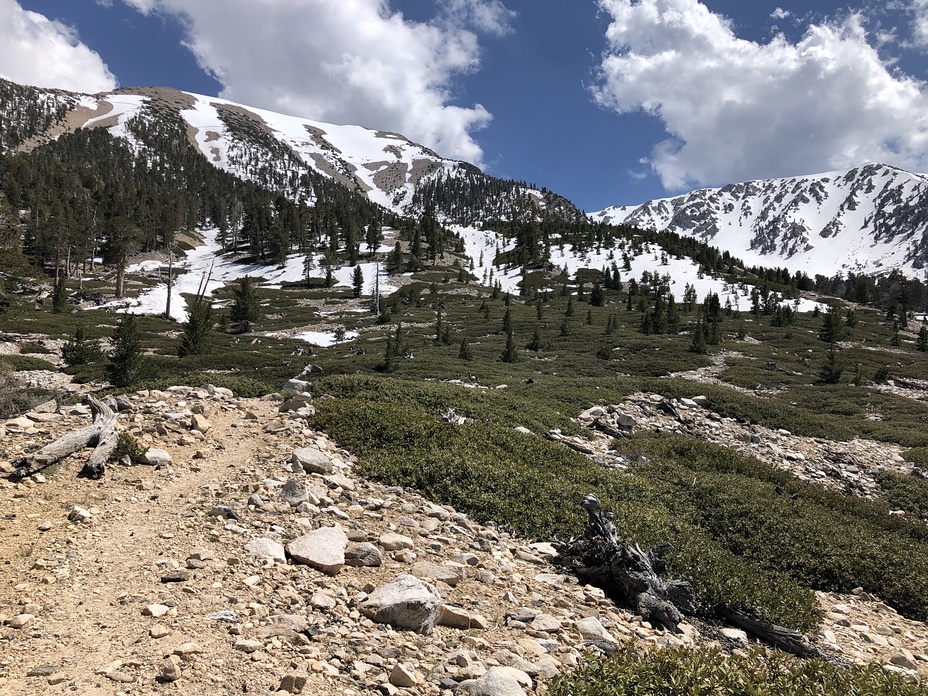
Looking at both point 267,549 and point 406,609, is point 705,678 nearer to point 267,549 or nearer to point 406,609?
point 406,609

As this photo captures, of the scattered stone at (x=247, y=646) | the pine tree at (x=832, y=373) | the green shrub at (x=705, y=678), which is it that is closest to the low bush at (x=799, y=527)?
the green shrub at (x=705, y=678)

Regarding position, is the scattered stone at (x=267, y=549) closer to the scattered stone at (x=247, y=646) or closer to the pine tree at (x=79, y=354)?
the scattered stone at (x=247, y=646)

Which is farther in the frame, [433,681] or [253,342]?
[253,342]

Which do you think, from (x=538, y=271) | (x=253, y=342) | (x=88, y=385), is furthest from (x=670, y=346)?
(x=538, y=271)

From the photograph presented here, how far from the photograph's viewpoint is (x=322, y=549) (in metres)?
5.83

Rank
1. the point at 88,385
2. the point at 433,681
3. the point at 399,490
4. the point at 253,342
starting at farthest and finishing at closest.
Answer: the point at 253,342
the point at 88,385
the point at 399,490
the point at 433,681

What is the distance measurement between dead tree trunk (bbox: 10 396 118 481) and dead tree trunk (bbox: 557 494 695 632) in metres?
7.54

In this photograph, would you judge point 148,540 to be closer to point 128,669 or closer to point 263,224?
point 128,669

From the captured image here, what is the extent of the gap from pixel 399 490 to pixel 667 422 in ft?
54.6

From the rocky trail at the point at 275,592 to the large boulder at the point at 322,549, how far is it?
0.08 feet

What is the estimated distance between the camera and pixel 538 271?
12119 cm

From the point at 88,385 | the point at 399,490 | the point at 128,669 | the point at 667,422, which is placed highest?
the point at 128,669

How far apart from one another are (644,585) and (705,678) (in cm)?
223

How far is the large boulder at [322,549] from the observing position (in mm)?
5605
